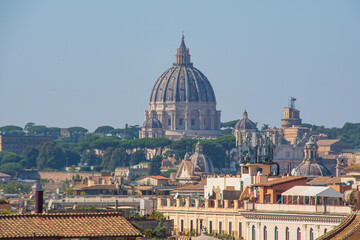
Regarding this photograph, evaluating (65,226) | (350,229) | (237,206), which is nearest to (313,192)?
(237,206)

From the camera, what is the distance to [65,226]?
2983 cm

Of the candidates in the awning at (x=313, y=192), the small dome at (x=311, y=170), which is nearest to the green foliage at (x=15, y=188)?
the small dome at (x=311, y=170)

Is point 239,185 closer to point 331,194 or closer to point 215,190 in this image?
point 215,190

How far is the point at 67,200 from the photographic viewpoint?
78062mm

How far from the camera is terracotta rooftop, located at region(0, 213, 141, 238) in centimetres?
2925

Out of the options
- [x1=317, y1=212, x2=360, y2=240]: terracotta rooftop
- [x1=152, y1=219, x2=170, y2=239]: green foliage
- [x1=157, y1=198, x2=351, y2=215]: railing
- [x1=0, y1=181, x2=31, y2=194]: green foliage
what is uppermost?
[x1=317, y1=212, x2=360, y2=240]: terracotta rooftop

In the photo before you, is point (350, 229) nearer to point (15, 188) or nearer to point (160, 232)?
point (160, 232)

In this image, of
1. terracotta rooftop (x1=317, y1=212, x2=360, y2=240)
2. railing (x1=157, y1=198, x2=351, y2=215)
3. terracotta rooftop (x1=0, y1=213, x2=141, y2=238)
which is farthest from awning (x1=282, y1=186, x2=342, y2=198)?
terracotta rooftop (x1=317, y1=212, x2=360, y2=240)

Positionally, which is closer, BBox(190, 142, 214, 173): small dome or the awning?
the awning

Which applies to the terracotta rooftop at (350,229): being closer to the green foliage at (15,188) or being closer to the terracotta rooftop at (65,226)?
the terracotta rooftop at (65,226)

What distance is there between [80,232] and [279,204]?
16447 mm

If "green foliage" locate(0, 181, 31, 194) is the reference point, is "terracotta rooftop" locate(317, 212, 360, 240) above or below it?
above

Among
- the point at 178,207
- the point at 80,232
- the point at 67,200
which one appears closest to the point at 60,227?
the point at 80,232

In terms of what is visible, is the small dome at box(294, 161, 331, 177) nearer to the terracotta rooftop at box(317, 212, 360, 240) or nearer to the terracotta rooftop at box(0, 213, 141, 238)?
the terracotta rooftop at box(0, 213, 141, 238)
